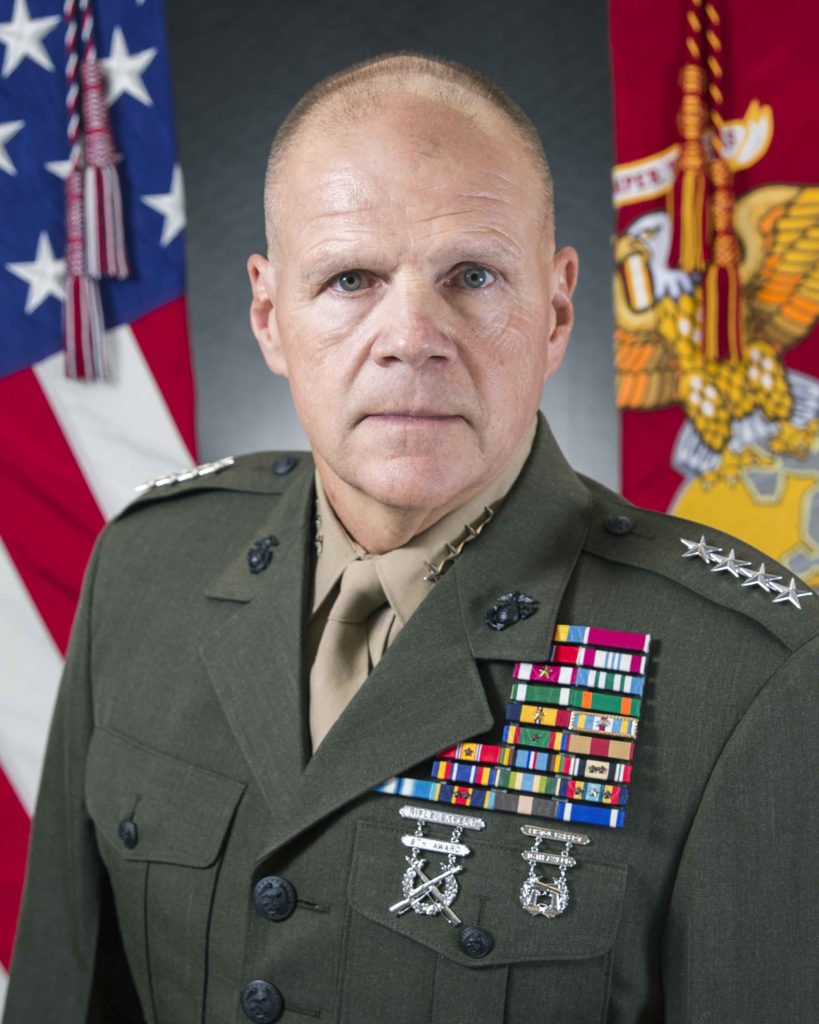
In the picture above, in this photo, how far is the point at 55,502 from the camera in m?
2.53

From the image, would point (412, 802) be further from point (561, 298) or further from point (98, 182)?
point (98, 182)

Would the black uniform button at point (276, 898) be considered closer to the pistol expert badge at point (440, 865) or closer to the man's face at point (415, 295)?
the pistol expert badge at point (440, 865)

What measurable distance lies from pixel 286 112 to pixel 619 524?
1.42 meters

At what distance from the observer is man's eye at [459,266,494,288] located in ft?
4.38

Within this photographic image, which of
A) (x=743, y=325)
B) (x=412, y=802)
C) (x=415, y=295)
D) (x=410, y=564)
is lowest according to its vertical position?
(x=412, y=802)

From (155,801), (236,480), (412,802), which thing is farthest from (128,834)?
(236,480)

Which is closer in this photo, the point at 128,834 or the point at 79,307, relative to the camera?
the point at 128,834

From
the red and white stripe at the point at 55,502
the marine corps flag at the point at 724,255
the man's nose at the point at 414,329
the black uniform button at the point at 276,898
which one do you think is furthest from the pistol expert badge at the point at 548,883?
the red and white stripe at the point at 55,502

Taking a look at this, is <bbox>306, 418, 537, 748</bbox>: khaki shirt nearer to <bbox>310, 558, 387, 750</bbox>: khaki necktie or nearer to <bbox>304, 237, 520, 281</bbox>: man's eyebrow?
<bbox>310, 558, 387, 750</bbox>: khaki necktie

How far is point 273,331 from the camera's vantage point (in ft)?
5.08

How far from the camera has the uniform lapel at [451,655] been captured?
4.40 ft

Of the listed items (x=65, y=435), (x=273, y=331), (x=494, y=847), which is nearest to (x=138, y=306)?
(x=65, y=435)

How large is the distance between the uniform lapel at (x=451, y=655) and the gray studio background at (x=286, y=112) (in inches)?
44.1

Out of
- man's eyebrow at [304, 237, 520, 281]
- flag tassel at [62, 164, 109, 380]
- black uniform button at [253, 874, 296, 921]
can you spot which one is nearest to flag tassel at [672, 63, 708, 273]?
man's eyebrow at [304, 237, 520, 281]
